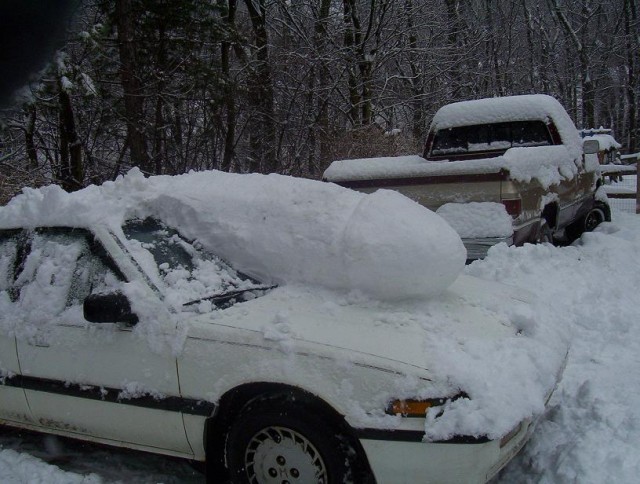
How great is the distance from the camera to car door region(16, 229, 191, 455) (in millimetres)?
3025

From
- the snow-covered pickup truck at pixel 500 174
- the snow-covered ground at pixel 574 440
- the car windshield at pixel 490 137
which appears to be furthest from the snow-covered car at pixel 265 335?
the car windshield at pixel 490 137

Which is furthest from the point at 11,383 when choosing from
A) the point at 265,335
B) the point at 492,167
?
the point at 492,167

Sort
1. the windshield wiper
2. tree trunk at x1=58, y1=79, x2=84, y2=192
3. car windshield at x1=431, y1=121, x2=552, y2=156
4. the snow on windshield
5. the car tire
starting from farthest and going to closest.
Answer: tree trunk at x1=58, y1=79, x2=84, y2=192
the car tire
car windshield at x1=431, y1=121, x2=552, y2=156
the snow on windshield
the windshield wiper

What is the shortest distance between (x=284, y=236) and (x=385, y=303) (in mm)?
743

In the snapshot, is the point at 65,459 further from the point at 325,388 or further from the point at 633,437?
the point at 633,437

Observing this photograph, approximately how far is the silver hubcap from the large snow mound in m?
0.90

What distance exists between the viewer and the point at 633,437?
327 cm

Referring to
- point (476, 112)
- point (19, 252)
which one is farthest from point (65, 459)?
point (476, 112)

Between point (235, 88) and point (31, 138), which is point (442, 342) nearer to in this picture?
point (31, 138)

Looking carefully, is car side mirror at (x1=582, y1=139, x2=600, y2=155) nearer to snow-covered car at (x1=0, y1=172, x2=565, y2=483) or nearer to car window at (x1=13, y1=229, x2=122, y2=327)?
snow-covered car at (x1=0, y1=172, x2=565, y2=483)

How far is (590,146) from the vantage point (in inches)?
328

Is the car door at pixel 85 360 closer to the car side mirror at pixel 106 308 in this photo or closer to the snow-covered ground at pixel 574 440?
the car side mirror at pixel 106 308

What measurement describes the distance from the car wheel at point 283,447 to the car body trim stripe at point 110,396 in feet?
0.71

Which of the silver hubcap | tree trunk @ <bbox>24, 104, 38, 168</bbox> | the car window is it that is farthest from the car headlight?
tree trunk @ <bbox>24, 104, 38, 168</bbox>
